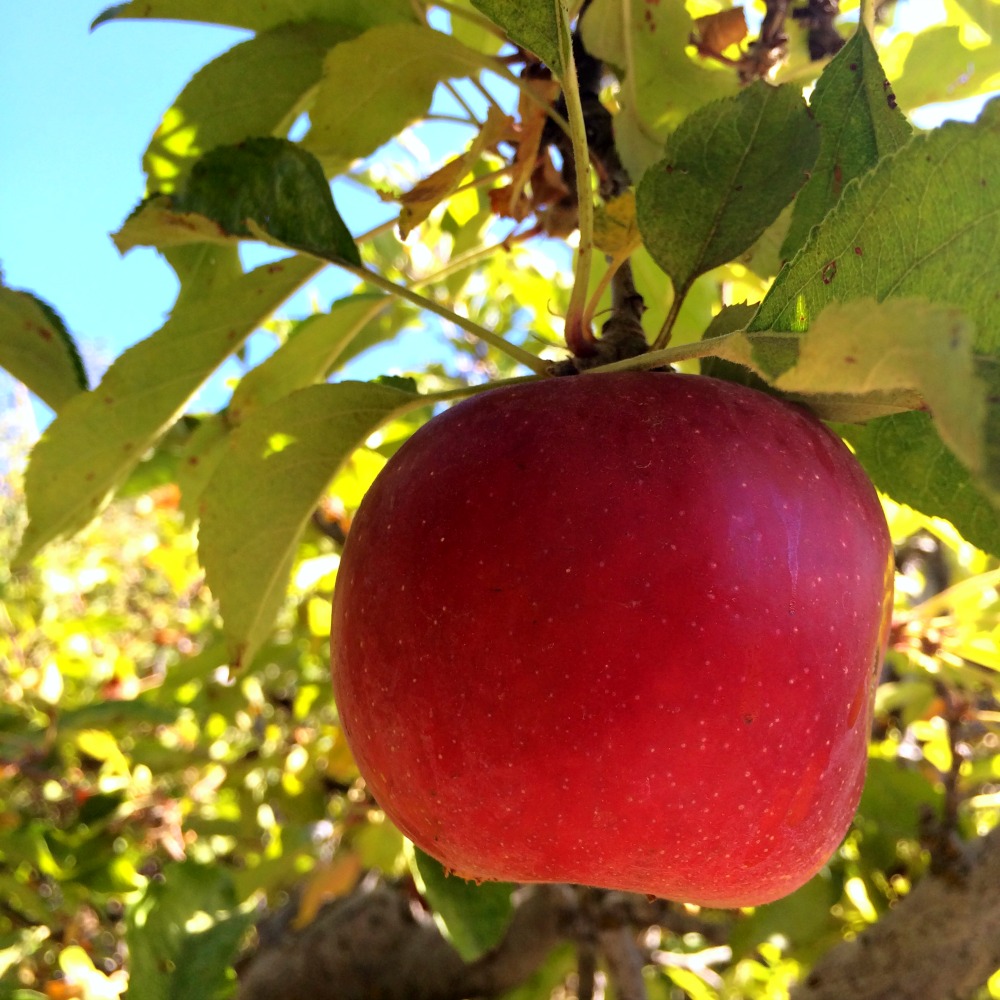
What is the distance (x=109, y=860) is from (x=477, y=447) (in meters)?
1.09

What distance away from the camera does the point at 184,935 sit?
944mm

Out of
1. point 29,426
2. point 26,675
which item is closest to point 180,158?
point 26,675

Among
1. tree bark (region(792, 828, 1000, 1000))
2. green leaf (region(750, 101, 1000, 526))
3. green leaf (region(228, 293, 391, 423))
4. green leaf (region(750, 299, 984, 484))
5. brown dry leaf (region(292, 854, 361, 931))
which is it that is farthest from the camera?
brown dry leaf (region(292, 854, 361, 931))

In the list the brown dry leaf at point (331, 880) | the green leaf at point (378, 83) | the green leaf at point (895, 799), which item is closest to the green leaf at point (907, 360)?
the green leaf at point (378, 83)

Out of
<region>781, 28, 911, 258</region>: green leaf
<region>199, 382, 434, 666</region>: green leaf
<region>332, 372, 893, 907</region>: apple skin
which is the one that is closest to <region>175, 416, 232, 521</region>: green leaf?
<region>199, 382, 434, 666</region>: green leaf

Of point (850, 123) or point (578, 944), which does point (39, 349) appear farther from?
point (578, 944)

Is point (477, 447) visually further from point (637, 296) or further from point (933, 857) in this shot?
point (933, 857)

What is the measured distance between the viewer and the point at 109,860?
49.1 inches

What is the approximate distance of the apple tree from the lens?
1.30ft

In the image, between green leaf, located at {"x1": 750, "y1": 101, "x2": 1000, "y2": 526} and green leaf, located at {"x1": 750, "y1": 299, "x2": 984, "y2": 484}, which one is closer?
green leaf, located at {"x1": 750, "y1": 299, "x2": 984, "y2": 484}

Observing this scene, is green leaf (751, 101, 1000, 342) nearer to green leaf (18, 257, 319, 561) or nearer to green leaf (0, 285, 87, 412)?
green leaf (18, 257, 319, 561)

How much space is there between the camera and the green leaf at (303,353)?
2.63 ft

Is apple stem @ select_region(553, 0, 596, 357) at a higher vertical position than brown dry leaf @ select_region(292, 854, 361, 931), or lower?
higher

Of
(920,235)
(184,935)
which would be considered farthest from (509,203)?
(184,935)
